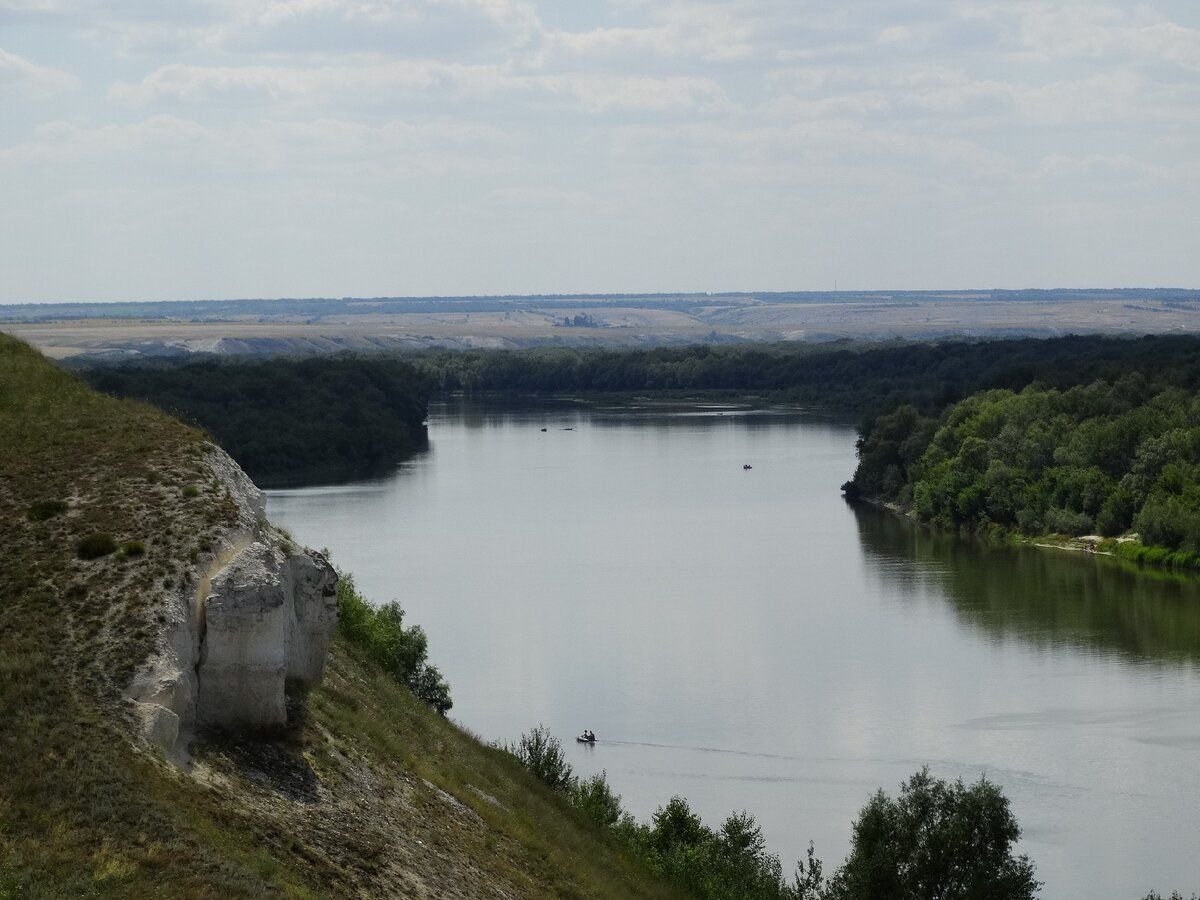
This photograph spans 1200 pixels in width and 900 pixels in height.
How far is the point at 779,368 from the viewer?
12206cm

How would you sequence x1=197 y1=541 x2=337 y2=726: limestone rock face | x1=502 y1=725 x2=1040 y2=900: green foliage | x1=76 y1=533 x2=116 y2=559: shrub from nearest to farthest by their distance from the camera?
x1=197 y1=541 x2=337 y2=726: limestone rock face < x1=76 y1=533 x2=116 y2=559: shrub < x1=502 y1=725 x2=1040 y2=900: green foliage

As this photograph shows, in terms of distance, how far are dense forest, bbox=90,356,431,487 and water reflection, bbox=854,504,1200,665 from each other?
83.9 ft

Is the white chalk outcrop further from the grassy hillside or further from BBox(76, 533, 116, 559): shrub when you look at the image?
BBox(76, 533, 116, 559): shrub

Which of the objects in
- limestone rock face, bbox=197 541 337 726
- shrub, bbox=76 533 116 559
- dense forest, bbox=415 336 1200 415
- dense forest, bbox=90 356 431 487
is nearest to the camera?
limestone rock face, bbox=197 541 337 726

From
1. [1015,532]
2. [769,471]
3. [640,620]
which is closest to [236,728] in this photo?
[640,620]

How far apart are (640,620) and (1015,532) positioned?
61.1 ft

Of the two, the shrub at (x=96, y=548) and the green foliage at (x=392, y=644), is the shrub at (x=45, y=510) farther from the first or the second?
the green foliage at (x=392, y=644)

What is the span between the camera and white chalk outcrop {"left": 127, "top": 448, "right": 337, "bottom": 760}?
12.1m

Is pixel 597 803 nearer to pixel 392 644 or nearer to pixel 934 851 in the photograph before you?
pixel 934 851

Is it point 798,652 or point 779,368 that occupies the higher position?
point 779,368

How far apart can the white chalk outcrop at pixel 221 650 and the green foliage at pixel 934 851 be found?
7.21m

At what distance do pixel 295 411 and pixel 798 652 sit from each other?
4486 centimetres

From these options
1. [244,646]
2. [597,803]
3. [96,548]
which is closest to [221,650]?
[244,646]

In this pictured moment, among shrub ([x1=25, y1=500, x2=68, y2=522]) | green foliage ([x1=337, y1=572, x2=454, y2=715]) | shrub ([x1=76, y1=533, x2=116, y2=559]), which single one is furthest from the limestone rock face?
green foliage ([x1=337, y1=572, x2=454, y2=715])
